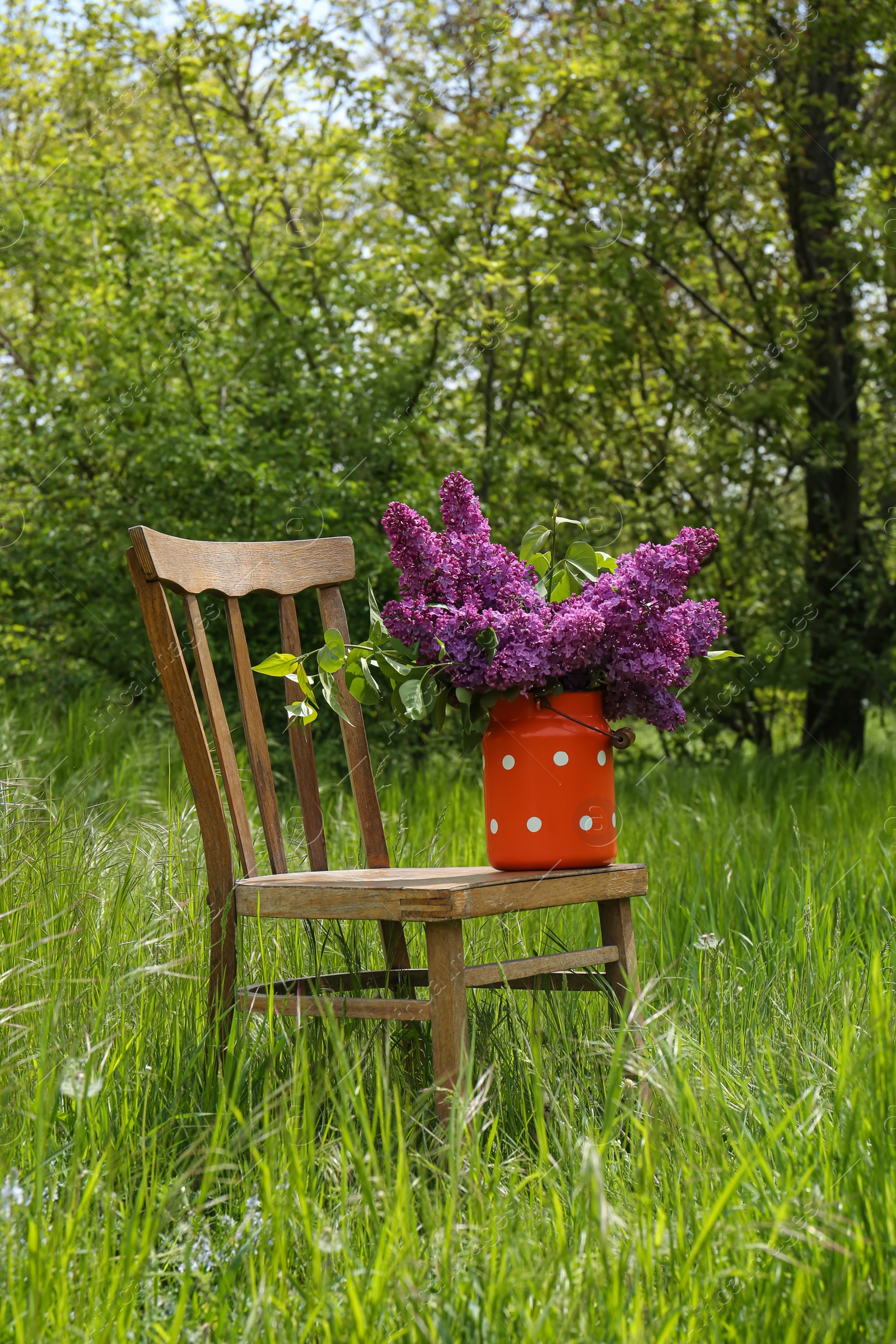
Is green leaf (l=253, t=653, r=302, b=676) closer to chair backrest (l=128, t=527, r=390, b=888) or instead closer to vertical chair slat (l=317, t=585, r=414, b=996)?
chair backrest (l=128, t=527, r=390, b=888)

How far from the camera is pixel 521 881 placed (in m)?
1.71

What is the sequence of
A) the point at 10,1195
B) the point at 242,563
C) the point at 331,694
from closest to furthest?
the point at 10,1195 < the point at 331,694 < the point at 242,563

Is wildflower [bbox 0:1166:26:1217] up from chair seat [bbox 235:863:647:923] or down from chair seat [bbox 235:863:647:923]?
down

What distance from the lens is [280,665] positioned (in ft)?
5.86

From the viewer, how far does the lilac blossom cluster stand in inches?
69.1

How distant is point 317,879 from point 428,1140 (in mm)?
416

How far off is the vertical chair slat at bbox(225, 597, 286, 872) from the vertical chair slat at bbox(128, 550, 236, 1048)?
14cm

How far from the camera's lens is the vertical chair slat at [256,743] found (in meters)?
2.03

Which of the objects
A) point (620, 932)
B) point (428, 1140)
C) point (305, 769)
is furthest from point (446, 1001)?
point (305, 769)

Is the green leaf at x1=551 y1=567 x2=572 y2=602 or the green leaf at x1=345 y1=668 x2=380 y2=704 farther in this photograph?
the green leaf at x1=551 y1=567 x2=572 y2=602

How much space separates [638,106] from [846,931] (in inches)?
167

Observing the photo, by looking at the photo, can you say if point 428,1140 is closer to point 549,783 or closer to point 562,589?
point 549,783

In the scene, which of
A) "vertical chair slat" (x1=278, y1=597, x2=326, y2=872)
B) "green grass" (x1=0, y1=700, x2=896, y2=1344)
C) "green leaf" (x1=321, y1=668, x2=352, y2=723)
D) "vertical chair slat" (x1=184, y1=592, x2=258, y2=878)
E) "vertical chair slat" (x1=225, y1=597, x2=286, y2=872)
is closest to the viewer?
"green grass" (x1=0, y1=700, x2=896, y2=1344)

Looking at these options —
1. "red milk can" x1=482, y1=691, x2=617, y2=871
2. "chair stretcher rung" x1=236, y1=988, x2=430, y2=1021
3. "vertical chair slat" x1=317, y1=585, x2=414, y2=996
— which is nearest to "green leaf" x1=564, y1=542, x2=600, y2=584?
"red milk can" x1=482, y1=691, x2=617, y2=871
